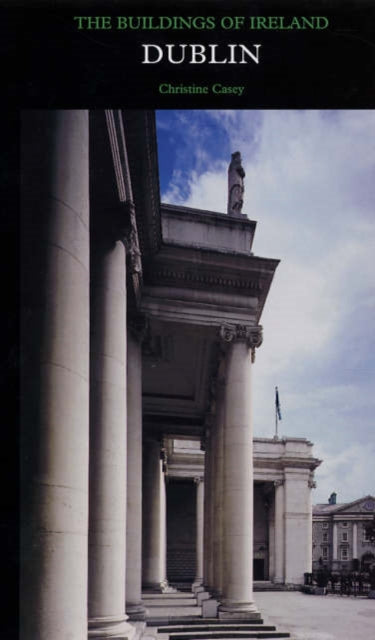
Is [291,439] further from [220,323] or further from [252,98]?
[252,98]

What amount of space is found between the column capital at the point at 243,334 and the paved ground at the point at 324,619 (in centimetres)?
1407

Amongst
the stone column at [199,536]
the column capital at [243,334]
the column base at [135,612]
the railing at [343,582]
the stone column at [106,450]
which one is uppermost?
the column capital at [243,334]

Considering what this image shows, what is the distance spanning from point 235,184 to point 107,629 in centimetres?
2592

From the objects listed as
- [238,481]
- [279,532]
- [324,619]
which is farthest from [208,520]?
[279,532]

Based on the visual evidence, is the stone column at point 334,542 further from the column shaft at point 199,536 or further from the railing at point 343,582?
the column shaft at point 199,536

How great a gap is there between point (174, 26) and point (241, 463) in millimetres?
25525

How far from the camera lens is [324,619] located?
42.1 m

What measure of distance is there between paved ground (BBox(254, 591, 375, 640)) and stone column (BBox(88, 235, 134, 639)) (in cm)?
1689

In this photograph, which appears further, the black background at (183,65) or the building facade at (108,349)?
the black background at (183,65)

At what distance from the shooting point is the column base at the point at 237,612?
31.1 m

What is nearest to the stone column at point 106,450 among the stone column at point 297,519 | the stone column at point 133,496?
the stone column at point 133,496

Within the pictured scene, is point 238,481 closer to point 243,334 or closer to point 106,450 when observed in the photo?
point 243,334

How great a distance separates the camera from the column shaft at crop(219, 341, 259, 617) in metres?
31.3

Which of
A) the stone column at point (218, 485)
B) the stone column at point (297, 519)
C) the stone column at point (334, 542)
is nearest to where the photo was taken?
the stone column at point (218, 485)
